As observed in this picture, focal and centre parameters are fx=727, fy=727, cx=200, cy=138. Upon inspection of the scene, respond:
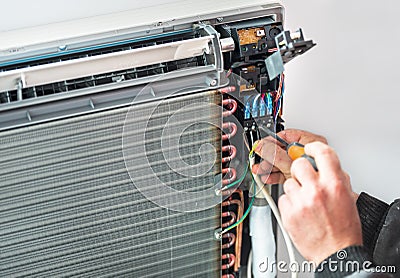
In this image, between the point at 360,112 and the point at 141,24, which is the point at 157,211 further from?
the point at 360,112

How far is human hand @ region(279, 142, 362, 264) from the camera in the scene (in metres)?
1.40

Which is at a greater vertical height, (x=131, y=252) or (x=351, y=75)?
(x=351, y=75)

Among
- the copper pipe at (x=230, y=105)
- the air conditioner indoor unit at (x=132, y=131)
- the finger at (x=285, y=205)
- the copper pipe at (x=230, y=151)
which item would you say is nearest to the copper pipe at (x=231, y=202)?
the air conditioner indoor unit at (x=132, y=131)

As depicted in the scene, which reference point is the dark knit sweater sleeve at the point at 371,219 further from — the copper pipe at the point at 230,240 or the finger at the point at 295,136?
the copper pipe at the point at 230,240

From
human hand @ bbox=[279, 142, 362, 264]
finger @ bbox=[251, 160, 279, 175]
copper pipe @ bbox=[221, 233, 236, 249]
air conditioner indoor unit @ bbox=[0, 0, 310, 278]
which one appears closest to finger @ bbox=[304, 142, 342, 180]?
human hand @ bbox=[279, 142, 362, 264]

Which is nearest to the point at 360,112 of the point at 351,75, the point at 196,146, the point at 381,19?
the point at 351,75

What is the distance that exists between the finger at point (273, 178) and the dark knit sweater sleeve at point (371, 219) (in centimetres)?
27

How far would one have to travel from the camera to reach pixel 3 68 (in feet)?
5.15

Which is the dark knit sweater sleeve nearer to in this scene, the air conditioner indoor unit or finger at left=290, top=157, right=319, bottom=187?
the air conditioner indoor unit

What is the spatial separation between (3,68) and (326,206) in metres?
0.74

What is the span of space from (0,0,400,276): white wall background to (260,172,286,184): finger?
400mm

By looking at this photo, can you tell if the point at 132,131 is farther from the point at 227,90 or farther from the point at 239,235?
the point at 239,235

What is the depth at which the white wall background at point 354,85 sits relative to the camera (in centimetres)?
216

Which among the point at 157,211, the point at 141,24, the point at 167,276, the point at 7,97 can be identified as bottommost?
the point at 167,276
